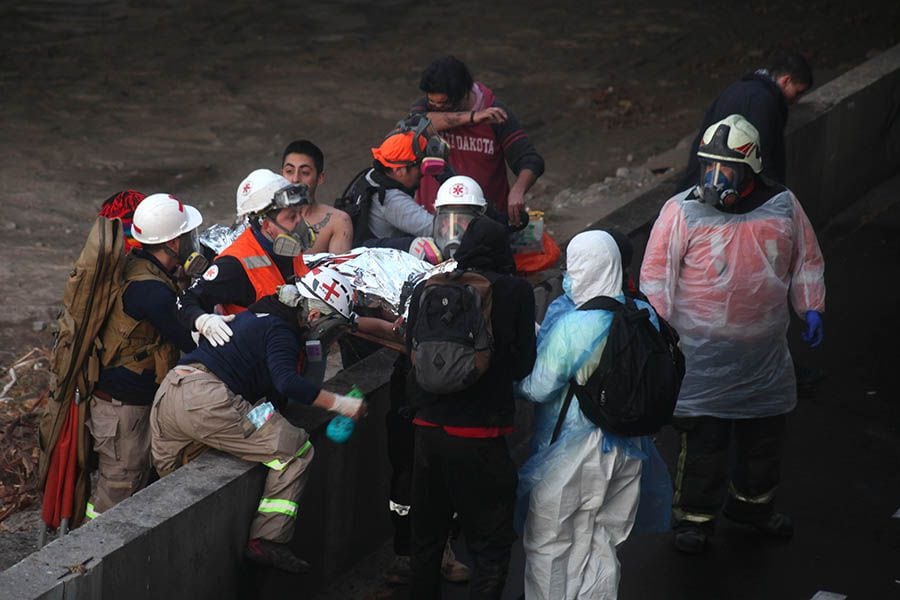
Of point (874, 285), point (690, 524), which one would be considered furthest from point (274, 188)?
point (874, 285)

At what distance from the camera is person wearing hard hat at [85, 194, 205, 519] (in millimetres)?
5867

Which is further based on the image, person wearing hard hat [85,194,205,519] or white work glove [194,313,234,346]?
person wearing hard hat [85,194,205,519]

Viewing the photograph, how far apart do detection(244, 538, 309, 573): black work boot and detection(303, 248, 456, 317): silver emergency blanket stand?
3.80 feet

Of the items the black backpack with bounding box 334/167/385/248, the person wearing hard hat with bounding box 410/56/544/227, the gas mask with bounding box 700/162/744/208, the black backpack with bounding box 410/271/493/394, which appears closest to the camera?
the black backpack with bounding box 410/271/493/394

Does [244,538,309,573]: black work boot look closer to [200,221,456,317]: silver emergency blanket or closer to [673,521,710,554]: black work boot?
[200,221,456,317]: silver emergency blanket

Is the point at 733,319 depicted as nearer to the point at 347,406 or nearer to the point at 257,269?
the point at 347,406

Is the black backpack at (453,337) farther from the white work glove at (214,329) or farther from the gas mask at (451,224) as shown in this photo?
the gas mask at (451,224)

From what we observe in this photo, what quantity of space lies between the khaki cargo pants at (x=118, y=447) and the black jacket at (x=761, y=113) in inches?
139

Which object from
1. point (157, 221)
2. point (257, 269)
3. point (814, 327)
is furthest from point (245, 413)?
point (814, 327)

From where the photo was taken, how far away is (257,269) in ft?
19.3

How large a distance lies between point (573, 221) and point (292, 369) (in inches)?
292

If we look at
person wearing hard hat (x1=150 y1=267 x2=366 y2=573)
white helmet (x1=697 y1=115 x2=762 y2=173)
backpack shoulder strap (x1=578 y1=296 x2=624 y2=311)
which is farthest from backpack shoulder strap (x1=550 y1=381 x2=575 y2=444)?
white helmet (x1=697 y1=115 x2=762 y2=173)

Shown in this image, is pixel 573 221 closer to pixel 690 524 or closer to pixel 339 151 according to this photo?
pixel 339 151

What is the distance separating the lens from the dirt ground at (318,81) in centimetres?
1359
